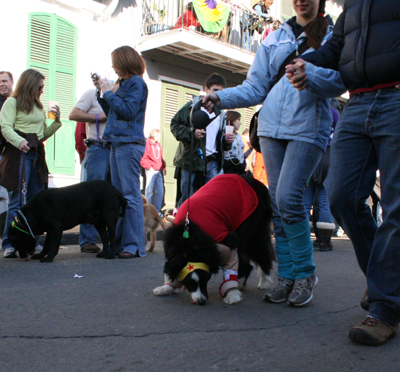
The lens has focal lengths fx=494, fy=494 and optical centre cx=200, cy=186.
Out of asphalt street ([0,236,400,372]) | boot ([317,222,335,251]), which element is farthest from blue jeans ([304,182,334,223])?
asphalt street ([0,236,400,372])

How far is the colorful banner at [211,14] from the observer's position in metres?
12.8

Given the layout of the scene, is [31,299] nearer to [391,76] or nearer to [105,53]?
[391,76]

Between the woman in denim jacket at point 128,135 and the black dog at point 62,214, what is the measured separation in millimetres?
159

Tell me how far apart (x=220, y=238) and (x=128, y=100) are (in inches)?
97.1

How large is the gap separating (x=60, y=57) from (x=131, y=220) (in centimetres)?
705

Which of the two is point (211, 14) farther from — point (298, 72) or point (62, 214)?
point (298, 72)

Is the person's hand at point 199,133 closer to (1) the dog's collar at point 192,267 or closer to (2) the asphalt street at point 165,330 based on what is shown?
(2) the asphalt street at point 165,330

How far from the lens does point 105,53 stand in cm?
1187

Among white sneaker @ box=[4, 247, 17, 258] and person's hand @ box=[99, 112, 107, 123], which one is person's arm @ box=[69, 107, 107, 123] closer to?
person's hand @ box=[99, 112, 107, 123]

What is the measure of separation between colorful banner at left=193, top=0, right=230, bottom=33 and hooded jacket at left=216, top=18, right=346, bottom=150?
10092 millimetres

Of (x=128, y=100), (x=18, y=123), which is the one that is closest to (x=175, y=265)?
(x=128, y=100)

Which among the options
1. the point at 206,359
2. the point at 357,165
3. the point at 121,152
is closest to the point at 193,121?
the point at 357,165

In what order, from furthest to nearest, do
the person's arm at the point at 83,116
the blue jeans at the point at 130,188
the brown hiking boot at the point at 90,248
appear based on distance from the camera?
the brown hiking boot at the point at 90,248 → the person's arm at the point at 83,116 → the blue jeans at the point at 130,188

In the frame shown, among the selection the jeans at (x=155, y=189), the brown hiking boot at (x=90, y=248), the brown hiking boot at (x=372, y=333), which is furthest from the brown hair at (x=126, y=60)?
the jeans at (x=155, y=189)
